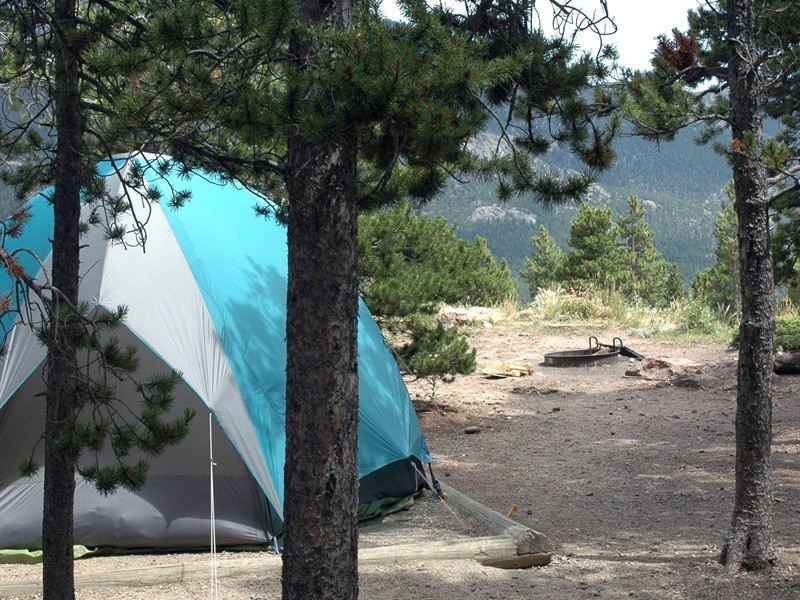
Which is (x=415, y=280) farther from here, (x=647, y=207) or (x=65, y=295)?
(x=647, y=207)

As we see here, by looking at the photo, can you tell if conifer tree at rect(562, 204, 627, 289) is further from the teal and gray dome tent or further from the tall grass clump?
the teal and gray dome tent

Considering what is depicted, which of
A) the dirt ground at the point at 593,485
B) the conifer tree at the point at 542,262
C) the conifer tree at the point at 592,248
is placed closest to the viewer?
the dirt ground at the point at 593,485

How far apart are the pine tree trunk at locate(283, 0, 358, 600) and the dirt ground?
1.39 m

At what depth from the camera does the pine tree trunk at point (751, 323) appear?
5500 mm

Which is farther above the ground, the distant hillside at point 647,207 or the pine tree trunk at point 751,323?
the distant hillside at point 647,207

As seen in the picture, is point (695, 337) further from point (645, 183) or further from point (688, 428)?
point (645, 183)

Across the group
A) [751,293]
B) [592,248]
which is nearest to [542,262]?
[592,248]

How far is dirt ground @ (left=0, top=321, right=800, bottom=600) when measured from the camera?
17.5 feet

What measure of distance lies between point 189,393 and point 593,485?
339cm

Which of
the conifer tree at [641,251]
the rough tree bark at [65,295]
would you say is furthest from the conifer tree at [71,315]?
the conifer tree at [641,251]

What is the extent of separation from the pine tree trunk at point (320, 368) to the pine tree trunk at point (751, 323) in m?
2.64

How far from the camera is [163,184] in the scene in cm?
680

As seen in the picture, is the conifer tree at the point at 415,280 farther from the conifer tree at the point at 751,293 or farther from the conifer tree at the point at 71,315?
the conifer tree at the point at 71,315

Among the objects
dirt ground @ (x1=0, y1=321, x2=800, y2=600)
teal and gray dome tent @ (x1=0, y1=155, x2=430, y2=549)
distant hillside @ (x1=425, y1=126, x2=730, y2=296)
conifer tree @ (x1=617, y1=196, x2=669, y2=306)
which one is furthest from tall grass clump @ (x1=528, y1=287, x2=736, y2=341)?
distant hillside @ (x1=425, y1=126, x2=730, y2=296)
